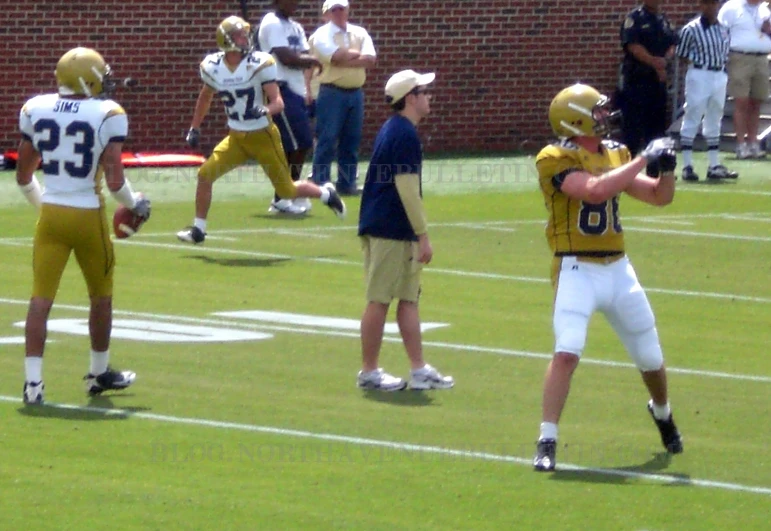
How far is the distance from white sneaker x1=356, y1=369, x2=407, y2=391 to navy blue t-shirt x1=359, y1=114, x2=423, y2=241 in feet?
2.37

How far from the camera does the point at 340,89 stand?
62.3 ft

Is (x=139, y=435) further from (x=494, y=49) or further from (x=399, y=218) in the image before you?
(x=494, y=49)

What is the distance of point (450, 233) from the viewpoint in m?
16.6

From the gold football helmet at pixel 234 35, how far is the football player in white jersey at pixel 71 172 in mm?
5911

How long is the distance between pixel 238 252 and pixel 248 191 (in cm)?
501

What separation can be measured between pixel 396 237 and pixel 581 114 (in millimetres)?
1878

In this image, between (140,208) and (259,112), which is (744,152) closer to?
(259,112)

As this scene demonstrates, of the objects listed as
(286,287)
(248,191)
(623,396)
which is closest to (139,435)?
(623,396)

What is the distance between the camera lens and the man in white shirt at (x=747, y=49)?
74.1 feet

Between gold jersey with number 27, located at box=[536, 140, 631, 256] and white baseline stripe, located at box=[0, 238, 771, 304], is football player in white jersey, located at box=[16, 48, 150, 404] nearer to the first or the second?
gold jersey with number 27, located at box=[536, 140, 631, 256]

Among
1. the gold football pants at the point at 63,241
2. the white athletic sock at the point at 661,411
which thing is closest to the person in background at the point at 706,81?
the gold football pants at the point at 63,241

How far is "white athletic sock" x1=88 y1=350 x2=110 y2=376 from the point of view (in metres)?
9.32

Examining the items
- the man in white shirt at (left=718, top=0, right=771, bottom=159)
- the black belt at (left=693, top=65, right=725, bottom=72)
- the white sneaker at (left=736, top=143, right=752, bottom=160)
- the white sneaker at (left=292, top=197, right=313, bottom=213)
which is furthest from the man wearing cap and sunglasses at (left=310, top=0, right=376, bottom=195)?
the white sneaker at (left=736, top=143, right=752, bottom=160)

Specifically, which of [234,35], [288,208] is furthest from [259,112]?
[288,208]
